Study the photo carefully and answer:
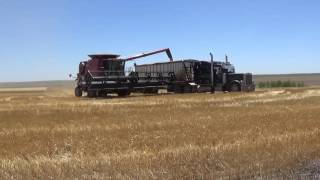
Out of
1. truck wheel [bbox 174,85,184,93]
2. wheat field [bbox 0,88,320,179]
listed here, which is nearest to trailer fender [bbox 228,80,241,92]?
truck wheel [bbox 174,85,184,93]

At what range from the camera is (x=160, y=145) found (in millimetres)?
15750

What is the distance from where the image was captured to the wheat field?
1146 centimetres

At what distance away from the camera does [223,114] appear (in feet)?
83.7

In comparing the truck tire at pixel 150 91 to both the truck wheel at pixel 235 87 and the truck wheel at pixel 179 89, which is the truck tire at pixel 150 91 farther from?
the truck wheel at pixel 235 87

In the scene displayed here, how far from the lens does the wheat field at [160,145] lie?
11.5 m

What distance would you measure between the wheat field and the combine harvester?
937 inches

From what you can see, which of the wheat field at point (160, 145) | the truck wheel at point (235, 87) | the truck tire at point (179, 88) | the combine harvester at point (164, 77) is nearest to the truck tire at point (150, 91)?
the combine harvester at point (164, 77)

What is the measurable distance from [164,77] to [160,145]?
1556 inches

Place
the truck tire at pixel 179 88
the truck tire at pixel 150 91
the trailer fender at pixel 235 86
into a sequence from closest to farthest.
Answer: the truck tire at pixel 150 91, the truck tire at pixel 179 88, the trailer fender at pixel 235 86

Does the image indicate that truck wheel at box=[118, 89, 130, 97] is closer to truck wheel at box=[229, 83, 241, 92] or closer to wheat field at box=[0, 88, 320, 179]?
truck wheel at box=[229, 83, 241, 92]

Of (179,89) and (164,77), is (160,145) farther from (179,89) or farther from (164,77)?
(164,77)

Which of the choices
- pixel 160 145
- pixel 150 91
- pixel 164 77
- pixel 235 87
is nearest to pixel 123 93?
pixel 150 91

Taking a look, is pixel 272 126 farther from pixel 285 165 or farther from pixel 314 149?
pixel 285 165

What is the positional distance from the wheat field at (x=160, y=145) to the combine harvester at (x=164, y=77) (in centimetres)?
2380
